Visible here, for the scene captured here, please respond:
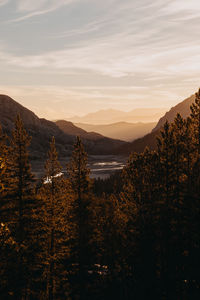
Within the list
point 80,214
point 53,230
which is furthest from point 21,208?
point 80,214

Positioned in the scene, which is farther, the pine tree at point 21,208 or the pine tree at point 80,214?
the pine tree at point 80,214

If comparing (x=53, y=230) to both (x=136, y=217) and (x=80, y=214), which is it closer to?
(x=80, y=214)

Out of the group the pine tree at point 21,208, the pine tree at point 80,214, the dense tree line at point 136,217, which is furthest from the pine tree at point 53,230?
the pine tree at point 21,208

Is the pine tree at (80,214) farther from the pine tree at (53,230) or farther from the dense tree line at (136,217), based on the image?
the pine tree at (53,230)

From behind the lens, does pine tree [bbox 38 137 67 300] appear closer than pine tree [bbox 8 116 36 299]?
No

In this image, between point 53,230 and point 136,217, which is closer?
point 136,217

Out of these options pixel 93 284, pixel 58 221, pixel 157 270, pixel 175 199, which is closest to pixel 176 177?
pixel 175 199

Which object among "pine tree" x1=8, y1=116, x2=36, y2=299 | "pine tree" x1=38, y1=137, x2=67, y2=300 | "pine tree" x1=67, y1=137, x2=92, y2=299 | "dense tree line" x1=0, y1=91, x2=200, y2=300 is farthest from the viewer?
"pine tree" x1=67, y1=137, x2=92, y2=299

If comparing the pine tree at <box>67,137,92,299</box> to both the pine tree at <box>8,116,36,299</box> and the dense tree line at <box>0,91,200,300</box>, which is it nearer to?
the dense tree line at <box>0,91,200,300</box>

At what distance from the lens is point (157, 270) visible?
2611cm

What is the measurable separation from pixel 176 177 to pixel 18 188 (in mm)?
12493

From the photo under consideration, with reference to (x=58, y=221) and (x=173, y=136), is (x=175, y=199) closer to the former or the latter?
(x=173, y=136)

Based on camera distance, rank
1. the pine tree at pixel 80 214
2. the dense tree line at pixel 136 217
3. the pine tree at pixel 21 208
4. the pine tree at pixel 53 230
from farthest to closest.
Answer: the pine tree at pixel 80 214
the pine tree at pixel 53 230
the dense tree line at pixel 136 217
the pine tree at pixel 21 208

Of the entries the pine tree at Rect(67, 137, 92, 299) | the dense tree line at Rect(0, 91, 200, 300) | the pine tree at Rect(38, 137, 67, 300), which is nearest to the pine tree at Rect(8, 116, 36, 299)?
the dense tree line at Rect(0, 91, 200, 300)
